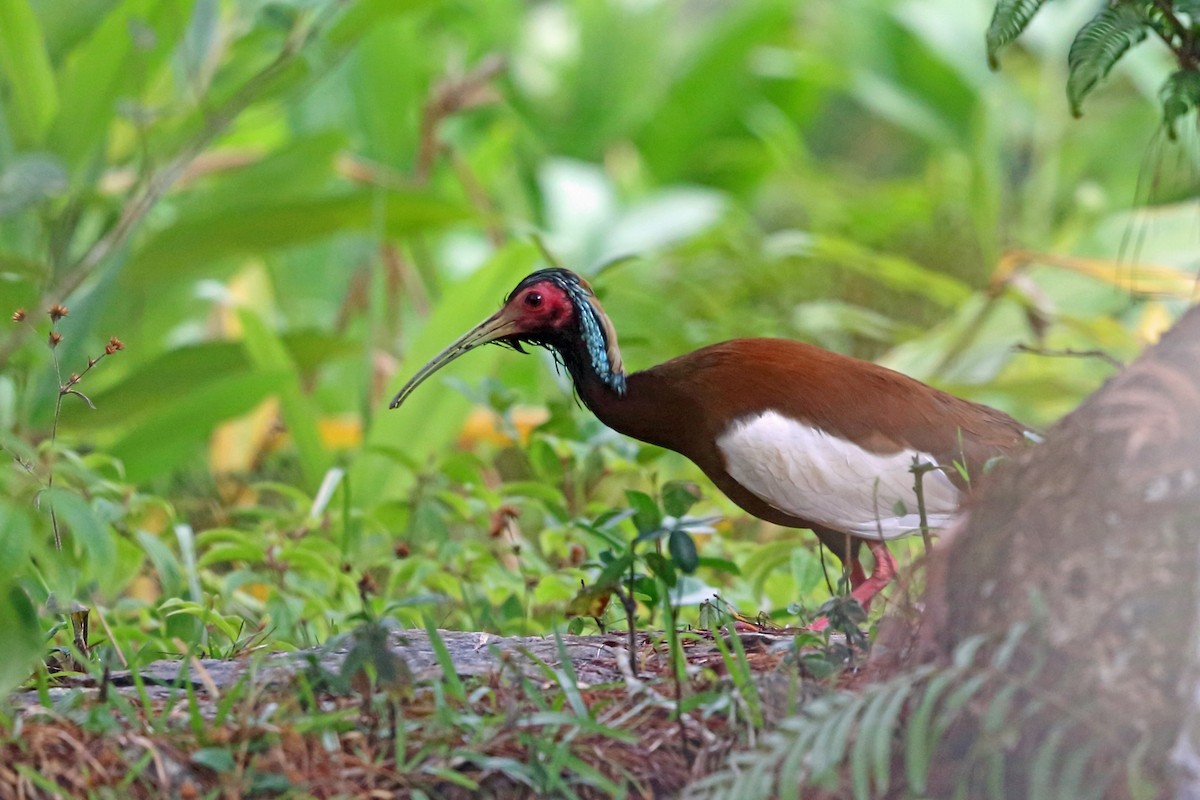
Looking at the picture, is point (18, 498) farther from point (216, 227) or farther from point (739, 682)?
point (216, 227)

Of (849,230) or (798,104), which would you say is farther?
(798,104)

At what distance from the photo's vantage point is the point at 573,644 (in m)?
2.42

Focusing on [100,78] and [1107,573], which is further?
[100,78]

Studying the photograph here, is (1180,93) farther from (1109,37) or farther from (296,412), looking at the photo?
(296,412)

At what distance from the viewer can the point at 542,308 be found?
114 inches

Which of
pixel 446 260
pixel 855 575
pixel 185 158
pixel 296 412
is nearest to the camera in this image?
pixel 855 575

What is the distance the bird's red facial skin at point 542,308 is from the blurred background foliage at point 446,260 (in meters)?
0.44

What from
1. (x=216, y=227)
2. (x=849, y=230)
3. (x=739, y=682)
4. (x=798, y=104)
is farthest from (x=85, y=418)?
(x=798, y=104)

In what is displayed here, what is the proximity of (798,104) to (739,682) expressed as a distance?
779 centimetres

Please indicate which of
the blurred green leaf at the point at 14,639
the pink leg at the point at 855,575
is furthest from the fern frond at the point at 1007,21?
the blurred green leaf at the point at 14,639

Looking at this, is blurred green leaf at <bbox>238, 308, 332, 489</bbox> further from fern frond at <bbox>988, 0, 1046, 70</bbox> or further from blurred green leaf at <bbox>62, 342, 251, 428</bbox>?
fern frond at <bbox>988, 0, 1046, 70</bbox>

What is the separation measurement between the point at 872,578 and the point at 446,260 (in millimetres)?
5823

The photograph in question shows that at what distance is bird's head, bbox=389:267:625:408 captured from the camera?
2.90 metres

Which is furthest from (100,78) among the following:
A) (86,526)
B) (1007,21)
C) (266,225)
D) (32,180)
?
(1007,21)
